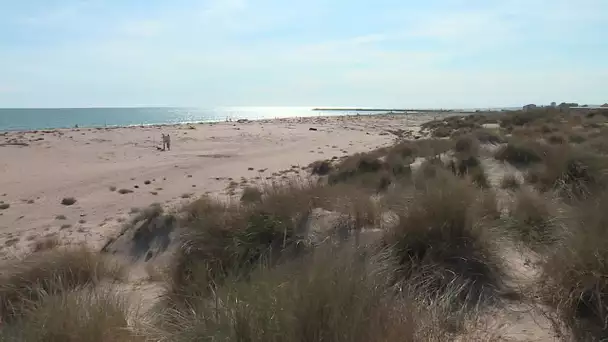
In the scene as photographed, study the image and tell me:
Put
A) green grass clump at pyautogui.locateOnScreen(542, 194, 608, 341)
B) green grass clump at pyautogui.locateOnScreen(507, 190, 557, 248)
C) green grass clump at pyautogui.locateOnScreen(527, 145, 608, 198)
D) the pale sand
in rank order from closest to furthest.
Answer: green grass clump at pyautogui.locateOnScreen(542, 194, 608, 341), green grass clump at pyautogui.locateOnScreen(507, 190, 557, 248), green grass clump at pyautogui.locateOnScreen(527, 145, 608, 198), the pale sand

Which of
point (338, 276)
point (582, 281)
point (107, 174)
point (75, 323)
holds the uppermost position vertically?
point (338, 276)

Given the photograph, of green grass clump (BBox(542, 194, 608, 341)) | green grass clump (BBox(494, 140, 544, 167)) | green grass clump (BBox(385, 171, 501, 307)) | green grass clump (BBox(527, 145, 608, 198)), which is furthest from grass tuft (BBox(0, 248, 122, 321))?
green grass clump (BBox(494, 140, 544, 167))

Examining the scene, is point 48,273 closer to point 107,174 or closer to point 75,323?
point 75,323

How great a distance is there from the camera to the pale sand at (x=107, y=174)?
10375 millimetres

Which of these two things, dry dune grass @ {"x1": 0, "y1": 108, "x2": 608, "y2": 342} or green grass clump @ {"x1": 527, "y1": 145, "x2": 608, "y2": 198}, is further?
green grass clump @ {"x1": 527, "y1": 145, "x2": 608, "y2": 198}

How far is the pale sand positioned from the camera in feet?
34.0

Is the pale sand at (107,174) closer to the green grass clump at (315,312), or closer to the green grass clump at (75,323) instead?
the green grass clump at (75,323)

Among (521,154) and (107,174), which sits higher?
(521,154)

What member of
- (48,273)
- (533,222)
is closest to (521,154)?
(533,222)

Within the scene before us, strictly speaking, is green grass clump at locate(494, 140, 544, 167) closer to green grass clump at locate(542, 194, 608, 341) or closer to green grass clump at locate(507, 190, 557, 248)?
green grass clump at locate(507, 190, 557, 248)

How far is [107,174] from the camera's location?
1798 cm

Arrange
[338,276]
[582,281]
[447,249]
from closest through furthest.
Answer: [338,276] → [582,281] → [447,249]

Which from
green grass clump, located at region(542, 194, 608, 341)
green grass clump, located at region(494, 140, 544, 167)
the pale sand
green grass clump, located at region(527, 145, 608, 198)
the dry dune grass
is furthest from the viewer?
green grass clump, located at region(494, 140, 544, 167)

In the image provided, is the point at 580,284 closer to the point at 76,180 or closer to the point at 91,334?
the point at 91,334
